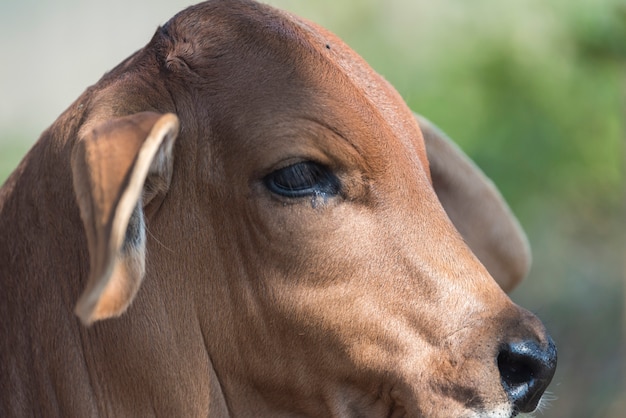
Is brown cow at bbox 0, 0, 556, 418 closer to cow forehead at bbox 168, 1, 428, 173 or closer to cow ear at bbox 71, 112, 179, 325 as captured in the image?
cow forehead at bbox 168, 1, 428, 173

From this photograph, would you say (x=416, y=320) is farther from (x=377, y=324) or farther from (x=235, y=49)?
(x=235, y=49)

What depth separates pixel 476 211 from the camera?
4.75 meters

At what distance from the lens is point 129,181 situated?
2.88 m

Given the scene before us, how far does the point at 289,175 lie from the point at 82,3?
10035mm

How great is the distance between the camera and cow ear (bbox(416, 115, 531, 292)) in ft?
15.3

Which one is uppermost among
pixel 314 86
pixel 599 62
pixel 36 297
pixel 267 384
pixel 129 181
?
pixel 599 62

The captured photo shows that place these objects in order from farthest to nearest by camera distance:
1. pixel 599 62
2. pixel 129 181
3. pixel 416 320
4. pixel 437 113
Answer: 1. pixel 437 113
2. pixel 599 62
3. pixel 416 320
4. pixel 129 181

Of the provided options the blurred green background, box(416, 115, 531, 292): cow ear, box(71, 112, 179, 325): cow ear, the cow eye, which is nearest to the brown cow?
the cow eye

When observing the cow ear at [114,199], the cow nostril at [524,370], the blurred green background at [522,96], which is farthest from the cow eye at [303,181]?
the blurred green background at [522,96]

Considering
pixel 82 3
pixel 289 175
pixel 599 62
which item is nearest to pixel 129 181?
pixel 289 175

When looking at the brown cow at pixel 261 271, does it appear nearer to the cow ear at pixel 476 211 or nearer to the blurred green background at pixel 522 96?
the cow ear at pixel 476 211

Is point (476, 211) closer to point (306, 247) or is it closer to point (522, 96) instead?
point (306, 247)

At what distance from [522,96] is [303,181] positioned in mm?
8784

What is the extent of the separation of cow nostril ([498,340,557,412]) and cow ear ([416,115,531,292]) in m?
1.40
